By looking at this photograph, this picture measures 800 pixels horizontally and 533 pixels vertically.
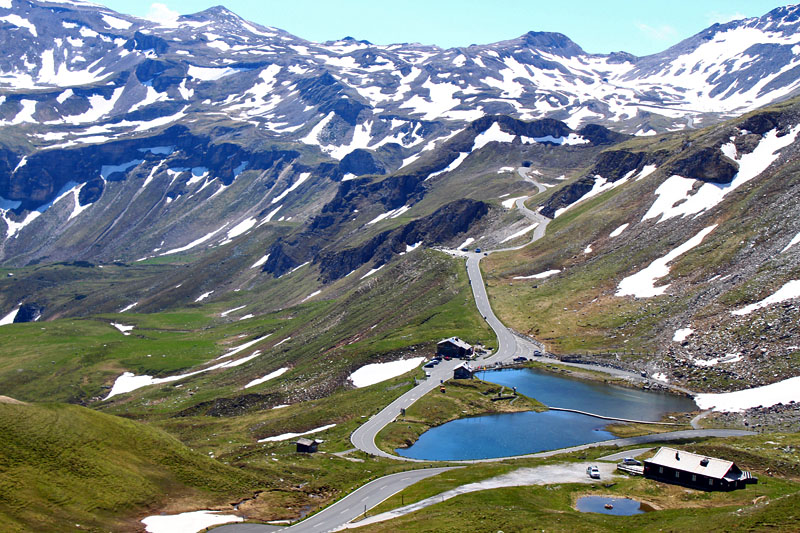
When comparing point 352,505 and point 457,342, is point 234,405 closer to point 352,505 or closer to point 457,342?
point 457,342

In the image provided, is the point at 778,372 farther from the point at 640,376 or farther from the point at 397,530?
the point at 397,530

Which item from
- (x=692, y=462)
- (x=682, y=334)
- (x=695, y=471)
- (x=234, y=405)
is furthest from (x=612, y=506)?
(x=234, y=405)

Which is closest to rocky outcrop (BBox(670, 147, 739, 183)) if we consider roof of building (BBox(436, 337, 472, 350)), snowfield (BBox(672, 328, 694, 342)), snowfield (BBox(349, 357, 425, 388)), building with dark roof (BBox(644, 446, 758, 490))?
snowfield (BBox(672, 328, 694, 342))

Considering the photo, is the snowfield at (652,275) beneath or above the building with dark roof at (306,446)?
above

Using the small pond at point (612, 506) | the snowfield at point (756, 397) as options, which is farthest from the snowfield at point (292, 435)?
the snowfield at point (756, 397)

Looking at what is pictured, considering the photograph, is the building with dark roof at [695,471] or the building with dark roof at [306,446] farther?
the building with dark roof at [306,446]

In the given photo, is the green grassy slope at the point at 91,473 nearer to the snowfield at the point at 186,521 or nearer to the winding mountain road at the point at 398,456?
the snowfield at the point at 186,521

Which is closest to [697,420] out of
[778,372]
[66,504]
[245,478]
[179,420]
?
[778,372]
